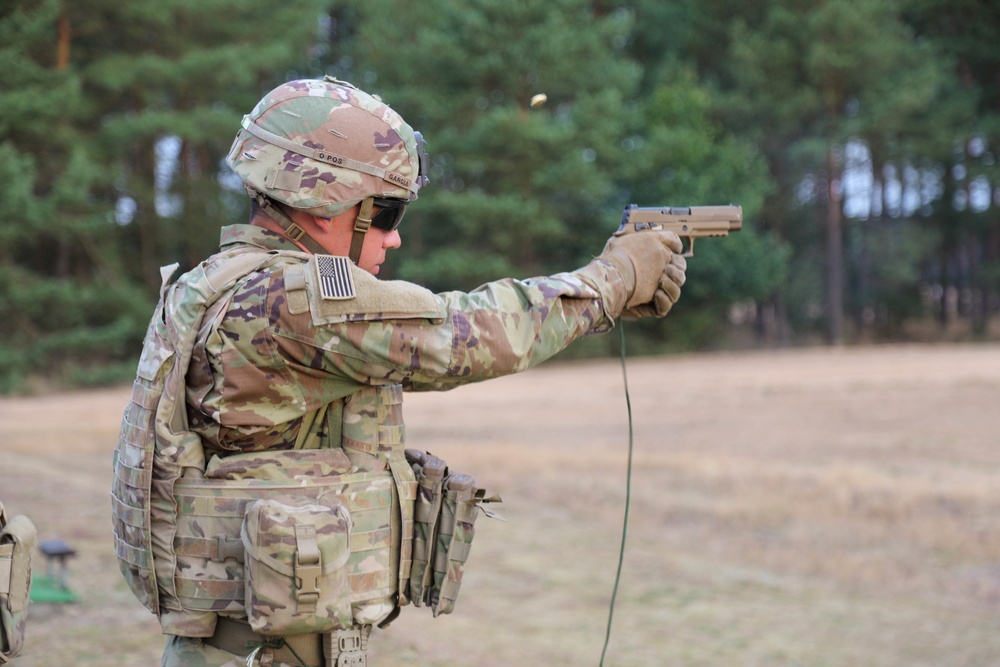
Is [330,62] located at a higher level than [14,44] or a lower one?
higher

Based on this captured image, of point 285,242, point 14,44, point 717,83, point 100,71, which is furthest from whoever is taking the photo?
point 717,83

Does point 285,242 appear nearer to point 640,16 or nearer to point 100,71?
point 100,71

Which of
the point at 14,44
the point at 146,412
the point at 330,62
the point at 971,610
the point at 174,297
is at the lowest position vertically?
the point at 971,610

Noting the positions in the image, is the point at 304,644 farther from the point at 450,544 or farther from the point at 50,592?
the point at 50,592

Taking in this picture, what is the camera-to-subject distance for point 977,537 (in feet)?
24.0

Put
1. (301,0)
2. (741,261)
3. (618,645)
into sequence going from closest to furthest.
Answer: (618,645) → (301,0) → (741,261)

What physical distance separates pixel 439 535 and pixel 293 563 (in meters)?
0.48

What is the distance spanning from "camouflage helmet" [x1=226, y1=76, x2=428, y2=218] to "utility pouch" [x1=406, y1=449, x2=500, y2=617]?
734mm

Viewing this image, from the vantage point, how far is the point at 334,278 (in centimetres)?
232

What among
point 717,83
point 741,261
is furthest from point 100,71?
point 717,83

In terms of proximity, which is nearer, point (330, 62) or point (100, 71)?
point (100, 71)

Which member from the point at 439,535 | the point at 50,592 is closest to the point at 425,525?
the point at 439,535

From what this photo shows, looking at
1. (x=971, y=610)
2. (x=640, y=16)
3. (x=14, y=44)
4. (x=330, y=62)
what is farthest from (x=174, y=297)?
(x=640, y=16)

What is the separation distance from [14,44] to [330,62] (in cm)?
1324
